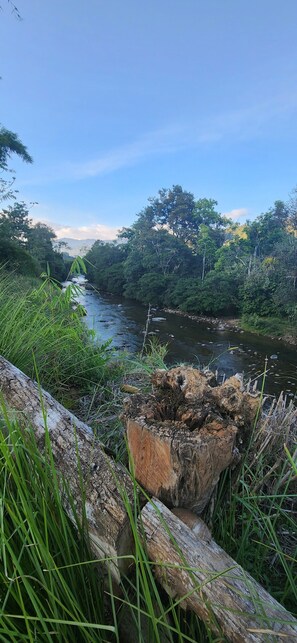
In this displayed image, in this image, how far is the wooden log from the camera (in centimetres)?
57

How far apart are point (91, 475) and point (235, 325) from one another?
18.7 m

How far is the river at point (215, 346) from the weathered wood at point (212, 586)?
732 centimetres

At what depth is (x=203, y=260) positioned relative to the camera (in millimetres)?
28656

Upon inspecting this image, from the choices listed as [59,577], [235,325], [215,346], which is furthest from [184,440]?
Result: [235,325]

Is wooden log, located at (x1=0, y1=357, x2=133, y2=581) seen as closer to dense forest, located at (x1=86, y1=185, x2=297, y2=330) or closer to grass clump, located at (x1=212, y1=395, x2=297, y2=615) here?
grass clump, located at (x1=212, y1=395, x2=297, y2=615)

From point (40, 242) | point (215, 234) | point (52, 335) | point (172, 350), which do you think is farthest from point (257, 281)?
point (40, 242)

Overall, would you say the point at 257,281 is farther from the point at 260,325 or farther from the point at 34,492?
the point at 34,492

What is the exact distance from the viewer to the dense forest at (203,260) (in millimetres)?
19000

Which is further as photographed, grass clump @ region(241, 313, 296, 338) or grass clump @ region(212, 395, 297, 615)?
grass clump @ region(241, 313, 296, 338)

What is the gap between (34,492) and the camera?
0.56 m

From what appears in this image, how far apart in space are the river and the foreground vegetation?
20.9 feet

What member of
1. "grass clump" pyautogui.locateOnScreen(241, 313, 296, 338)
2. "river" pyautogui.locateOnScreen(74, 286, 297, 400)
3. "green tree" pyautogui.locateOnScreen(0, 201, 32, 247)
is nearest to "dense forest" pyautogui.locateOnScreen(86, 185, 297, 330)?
"grass clump" pyautogui.locateOnScreen(241, 313, 296, 338)

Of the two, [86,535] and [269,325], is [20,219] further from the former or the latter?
[86,535]

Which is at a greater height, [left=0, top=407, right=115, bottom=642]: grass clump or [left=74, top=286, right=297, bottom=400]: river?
[left=0, top=407, right=115, bottom=642]: grass clump
